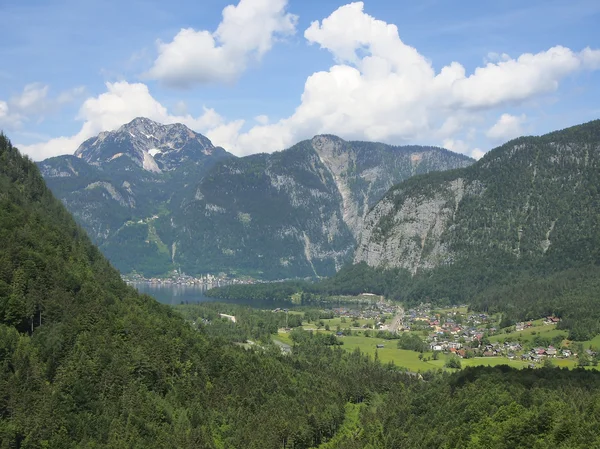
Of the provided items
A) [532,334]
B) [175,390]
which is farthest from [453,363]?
[175,390]

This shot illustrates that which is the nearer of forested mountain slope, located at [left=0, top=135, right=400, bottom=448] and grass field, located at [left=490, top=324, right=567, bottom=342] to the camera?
forested mountain slope, located at [left=0, top=135, right=400, bottom=448]

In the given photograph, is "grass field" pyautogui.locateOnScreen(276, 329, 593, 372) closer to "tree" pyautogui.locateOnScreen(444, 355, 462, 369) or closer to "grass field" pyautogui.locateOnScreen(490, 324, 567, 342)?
"tree" pyautogui.locateOnScreen(444, 355, 462, 369)

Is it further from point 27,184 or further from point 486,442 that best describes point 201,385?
point 27,184

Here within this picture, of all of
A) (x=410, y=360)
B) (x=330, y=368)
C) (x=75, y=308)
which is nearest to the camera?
(x=75, y=308)

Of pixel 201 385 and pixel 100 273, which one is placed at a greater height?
pixel 100 273

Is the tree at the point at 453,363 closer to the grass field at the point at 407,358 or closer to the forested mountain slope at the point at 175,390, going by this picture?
the grass field at the point at 407,358

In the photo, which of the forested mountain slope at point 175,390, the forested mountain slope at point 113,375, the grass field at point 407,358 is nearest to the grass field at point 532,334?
the grass field at point 407,358

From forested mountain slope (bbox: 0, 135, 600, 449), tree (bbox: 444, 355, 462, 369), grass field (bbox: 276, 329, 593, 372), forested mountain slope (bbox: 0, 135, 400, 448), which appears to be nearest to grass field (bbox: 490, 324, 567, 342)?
grass field (bbox: 276, 329, 593, 372)

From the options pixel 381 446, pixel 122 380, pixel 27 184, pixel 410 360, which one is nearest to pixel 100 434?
pixel 122 380
